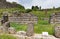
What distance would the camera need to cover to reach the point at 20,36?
1650 cm

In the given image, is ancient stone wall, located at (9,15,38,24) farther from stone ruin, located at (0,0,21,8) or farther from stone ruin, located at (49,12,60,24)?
stone ruin, located at (0,0,21,8)

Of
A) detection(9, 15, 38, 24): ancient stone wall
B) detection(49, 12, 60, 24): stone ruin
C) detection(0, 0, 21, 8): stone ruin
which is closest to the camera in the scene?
detection(49, 12, 60, 24): stone ruin

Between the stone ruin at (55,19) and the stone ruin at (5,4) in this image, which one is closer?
the stone ruin at (55,19)

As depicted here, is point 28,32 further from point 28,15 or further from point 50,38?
point 28,15

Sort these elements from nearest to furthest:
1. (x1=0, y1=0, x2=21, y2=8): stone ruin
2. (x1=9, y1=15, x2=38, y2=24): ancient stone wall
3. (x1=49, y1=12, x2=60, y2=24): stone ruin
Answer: (x1=49, y1=12, x2=60, y2=24): stone ruin
(x1=9, y1=15, x2=38, y2=24): ancient stone wall
(x1=0, y1=0, x2=21, y2=8): stone ruin

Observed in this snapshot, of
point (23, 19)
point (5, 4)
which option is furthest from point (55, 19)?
point (5, 4)

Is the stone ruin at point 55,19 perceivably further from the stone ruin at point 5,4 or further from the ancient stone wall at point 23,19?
the stone ruin at point 5,4

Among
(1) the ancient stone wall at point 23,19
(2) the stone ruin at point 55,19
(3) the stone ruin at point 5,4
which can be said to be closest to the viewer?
(2) the stone ruin at point 55,19

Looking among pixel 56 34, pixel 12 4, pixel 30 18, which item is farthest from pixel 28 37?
pixel 12 4

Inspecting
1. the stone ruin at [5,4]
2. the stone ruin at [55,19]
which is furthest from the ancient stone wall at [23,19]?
the stone ruin at [5,4]

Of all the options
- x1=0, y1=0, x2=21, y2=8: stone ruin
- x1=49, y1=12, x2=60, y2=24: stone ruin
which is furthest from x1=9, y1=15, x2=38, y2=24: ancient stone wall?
x1=0, y1=0, x2=21, y2=8: stone ruin

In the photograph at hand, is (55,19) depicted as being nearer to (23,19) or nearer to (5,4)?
(23,19)

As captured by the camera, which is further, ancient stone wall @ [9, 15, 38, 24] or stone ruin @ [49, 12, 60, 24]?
ancient stone wall @ [9, 15, 38, 24]

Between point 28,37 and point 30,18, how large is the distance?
32.5 feet
